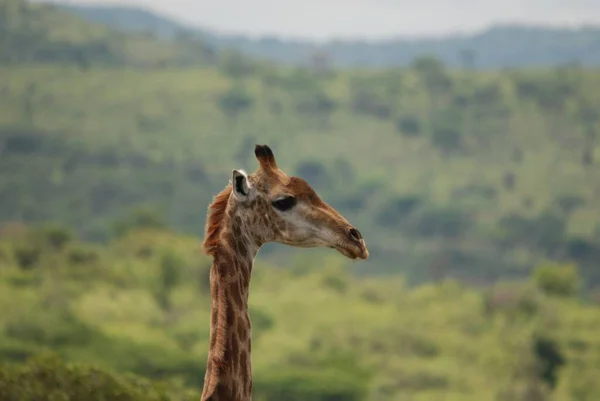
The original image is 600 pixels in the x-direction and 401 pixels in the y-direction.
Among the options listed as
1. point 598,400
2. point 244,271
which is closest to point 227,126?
point 598,400

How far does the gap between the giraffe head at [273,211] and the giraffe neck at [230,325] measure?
0.24ft

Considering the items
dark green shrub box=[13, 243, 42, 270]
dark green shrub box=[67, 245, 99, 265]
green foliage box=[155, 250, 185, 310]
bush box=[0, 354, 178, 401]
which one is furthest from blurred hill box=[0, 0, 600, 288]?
bush box=[0, 354, 178, 401]

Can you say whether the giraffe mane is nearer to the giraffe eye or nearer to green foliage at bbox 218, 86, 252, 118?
the giraffe eye

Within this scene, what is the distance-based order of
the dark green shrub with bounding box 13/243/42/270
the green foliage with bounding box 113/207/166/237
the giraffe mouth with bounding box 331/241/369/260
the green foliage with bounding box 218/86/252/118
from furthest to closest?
the green foliage with bounding box 218/86/252/118
the green foliage with bounding box 113/207/166/237
the dark green shrub with bounding box 13/243/42/270
the giraffe mouth with bounding box 331/241/369/260

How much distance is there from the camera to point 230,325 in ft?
21.6

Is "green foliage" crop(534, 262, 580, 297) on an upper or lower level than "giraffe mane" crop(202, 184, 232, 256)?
upper

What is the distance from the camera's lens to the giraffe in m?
6.51

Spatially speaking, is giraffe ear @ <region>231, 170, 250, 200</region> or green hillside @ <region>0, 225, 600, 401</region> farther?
green hillside @ <region>0, 225, 600, 401</region>

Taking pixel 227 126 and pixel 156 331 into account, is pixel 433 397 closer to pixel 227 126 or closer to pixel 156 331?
pixel 156 331

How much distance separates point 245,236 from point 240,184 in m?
0.29

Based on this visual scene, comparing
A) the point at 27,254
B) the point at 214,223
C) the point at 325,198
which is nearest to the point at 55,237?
the point at 27,254

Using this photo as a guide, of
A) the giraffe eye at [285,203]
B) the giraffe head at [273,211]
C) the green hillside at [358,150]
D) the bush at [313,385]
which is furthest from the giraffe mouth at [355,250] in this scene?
the green hillside at [358,150]

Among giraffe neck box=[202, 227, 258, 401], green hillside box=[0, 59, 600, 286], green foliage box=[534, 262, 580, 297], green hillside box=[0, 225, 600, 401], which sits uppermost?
green hillside box=[0, 59, 600, 286]

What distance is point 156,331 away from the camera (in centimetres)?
5378
